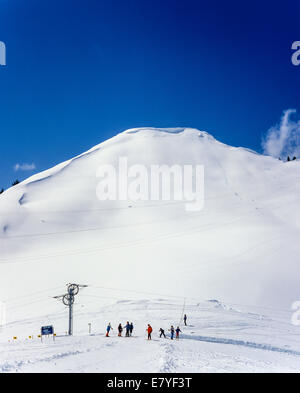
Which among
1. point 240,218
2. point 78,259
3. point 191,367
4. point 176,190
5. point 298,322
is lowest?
point 298,322

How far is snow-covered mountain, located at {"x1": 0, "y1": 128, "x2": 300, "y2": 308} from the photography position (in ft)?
207

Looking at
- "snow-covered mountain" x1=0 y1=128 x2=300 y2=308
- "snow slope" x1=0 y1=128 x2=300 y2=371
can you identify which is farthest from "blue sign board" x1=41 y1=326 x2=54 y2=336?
"snow-covered mountain" x1=0 y1=128 x2=300 y2=308

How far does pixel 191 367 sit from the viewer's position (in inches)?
642

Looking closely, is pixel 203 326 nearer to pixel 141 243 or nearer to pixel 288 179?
pixel 141 243

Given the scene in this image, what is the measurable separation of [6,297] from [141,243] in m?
32.9

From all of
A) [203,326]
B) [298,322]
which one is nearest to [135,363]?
[203,326]

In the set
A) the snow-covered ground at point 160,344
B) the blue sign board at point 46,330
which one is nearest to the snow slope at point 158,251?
the snow-covered ground at point 160,344

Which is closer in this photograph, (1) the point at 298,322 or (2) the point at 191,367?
(2) the point at 191,367

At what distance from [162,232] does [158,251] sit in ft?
44.3

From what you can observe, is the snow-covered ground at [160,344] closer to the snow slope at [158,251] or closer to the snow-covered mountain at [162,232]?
the snow slope at [158,251]

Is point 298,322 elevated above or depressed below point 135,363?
below

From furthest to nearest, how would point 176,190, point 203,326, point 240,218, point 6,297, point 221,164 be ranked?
point 221,164 < point 176,190 < point 240,218 < point 6,297 < point 203,326

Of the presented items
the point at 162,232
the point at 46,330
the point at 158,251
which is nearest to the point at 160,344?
the point at 46,330

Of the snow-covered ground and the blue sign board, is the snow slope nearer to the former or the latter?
the snow-covered ground
